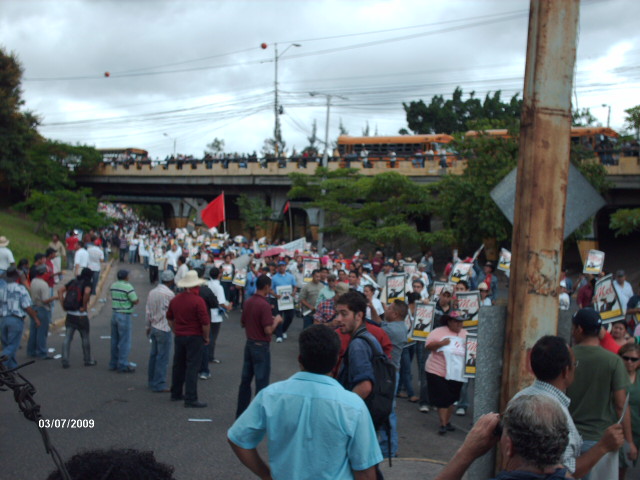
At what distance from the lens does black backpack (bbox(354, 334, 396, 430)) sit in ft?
15.3

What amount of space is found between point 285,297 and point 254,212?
2915 centimetres

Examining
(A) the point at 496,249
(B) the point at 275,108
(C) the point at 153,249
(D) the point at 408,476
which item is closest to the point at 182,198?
(B) the point at 275,108

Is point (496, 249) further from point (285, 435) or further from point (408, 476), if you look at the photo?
point (285, 435)

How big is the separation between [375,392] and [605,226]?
110ft

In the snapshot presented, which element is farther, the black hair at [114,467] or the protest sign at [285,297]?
the protest sign at [285,297]

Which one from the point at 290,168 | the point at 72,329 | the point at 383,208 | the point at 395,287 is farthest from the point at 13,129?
the point at 395,287

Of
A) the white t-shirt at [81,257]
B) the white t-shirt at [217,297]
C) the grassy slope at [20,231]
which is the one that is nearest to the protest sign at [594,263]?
the white t-shirt at [217,297]

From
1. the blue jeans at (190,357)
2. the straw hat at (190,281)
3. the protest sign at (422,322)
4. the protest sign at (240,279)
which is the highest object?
the straw hat at (190,281)

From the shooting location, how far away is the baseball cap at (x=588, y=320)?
4.56 meters

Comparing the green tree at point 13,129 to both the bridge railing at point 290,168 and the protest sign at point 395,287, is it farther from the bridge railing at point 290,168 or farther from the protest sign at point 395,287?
the protest sign at point 395,287

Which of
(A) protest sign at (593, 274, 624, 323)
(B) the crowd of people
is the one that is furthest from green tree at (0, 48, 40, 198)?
(A) protest sign at (593, 274, 624, 323)

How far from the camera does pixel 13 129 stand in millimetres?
39656

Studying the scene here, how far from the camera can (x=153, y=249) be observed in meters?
27.3

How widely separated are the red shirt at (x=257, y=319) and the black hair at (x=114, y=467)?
5.55 metres
